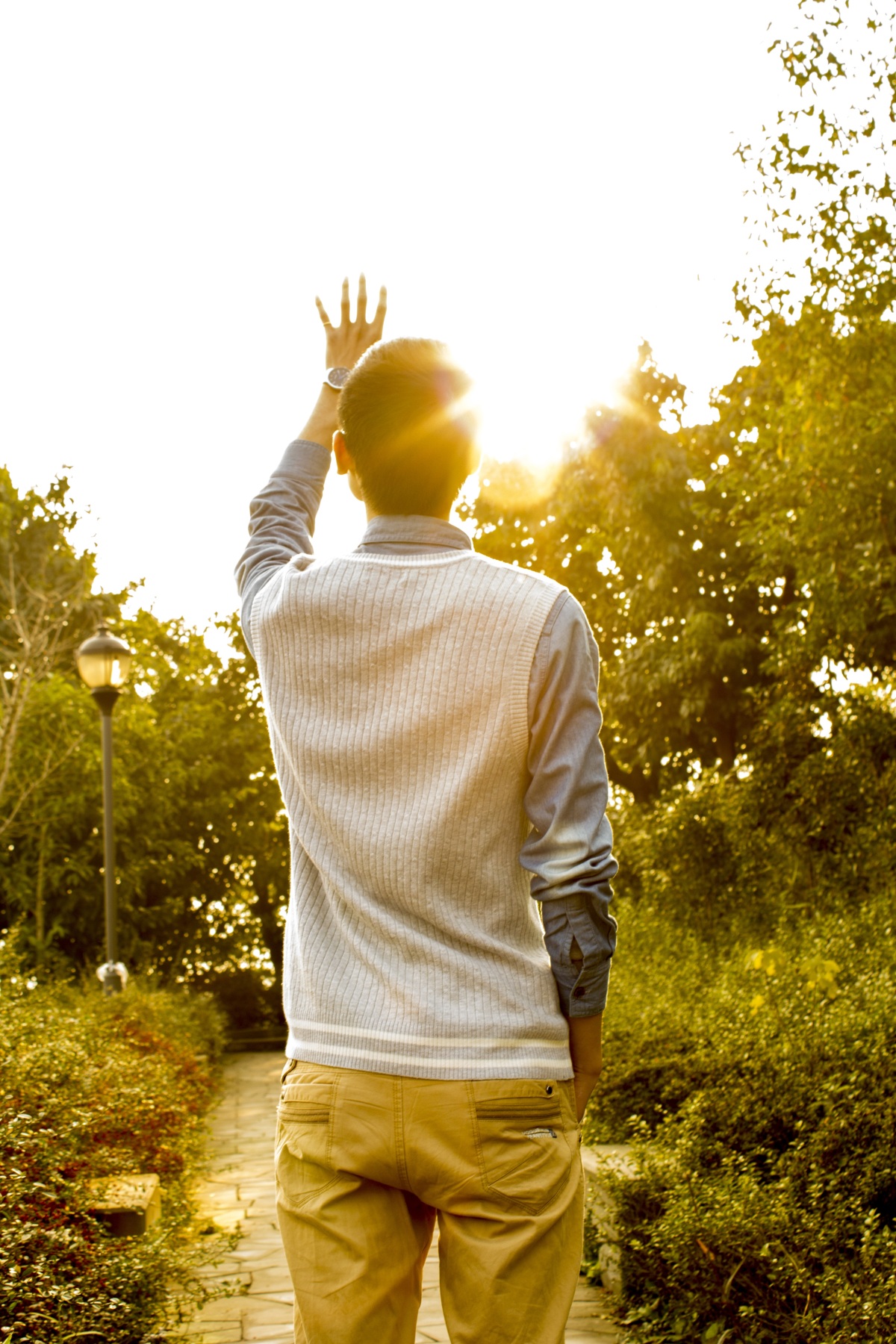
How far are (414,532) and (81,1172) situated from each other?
3.95m

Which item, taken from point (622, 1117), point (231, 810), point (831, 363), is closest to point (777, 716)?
point (831, 363)

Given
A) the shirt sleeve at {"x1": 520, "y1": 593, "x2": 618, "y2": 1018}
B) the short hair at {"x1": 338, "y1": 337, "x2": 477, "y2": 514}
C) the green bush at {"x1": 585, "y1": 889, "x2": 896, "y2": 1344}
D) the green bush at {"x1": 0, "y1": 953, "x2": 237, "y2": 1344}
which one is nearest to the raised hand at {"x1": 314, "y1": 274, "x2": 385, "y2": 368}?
the short hair at {"x1": 338, "y1": 337, "x2": 477, "y2": 514}

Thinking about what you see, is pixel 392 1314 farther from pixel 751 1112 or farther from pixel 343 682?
pixel 751 1112

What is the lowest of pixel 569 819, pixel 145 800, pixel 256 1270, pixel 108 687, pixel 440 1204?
pixel 256 1270

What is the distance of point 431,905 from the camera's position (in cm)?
156

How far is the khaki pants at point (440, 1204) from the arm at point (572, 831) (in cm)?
12

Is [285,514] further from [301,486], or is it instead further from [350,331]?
[350,331]

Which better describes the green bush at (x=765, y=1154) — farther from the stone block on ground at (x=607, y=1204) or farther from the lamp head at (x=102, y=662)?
the lamp head at (x=102, y=662)

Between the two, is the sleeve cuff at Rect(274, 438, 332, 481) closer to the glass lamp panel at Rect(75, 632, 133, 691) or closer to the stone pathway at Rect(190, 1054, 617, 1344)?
the stone pathway at Rect(190, 1054, 617, 1344)

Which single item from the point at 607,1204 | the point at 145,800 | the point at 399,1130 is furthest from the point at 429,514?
the point at 145,800

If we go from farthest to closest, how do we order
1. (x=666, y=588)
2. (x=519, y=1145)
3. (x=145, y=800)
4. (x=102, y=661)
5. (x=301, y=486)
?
1. (x=666, y=588)
2. (x=145, y=800)
3. (x=102, y=661)
4. (x=301, y=486)
5. (x=519, y=1145)

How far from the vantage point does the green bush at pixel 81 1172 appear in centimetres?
348

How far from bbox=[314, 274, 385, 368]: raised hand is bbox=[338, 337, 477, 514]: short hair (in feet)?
1.04

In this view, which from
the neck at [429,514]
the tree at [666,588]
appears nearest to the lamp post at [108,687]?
the tree at [666,588]
